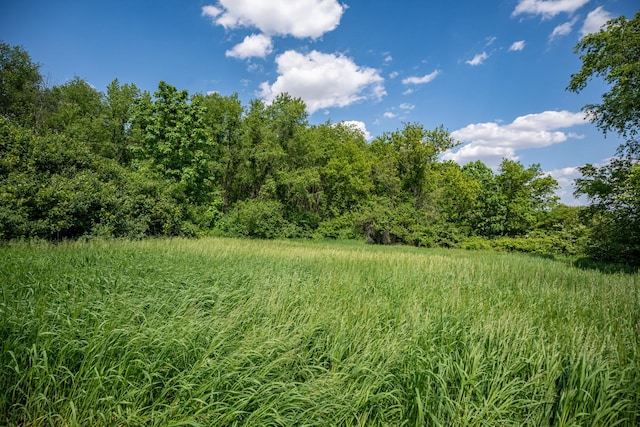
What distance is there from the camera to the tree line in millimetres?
20812

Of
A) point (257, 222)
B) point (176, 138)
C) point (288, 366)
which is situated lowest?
point (288, 366)

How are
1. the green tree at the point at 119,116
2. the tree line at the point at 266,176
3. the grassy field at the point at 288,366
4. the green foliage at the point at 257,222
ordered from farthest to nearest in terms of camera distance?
1. the green tree at the point at 119,116
2. the green foliage at the point at 257,222
3. the tree line at the point at 266,176
4. the grassy field at the point at 288,366

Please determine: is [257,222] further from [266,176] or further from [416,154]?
[416,154]


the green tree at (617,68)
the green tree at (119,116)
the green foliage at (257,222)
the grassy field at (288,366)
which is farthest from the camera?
the green tree at (119,116)

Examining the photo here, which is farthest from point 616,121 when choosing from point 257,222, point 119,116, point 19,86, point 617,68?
point 19,86

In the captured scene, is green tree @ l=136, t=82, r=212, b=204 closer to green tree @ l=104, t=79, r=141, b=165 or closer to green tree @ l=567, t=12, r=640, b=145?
green tree @ l=104, t=79, r=141, b=165

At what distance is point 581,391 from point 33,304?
690cm

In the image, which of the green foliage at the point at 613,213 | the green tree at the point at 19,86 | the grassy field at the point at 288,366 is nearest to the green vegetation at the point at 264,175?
the green tree at the point at 19,86

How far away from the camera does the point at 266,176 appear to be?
27.8 m

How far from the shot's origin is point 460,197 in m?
30.2

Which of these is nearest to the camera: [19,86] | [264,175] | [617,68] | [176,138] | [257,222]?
[617,68]

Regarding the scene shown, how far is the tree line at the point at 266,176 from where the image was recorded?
68.3 ft

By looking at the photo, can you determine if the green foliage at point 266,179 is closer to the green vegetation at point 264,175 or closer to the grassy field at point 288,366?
the green vegetation at point 264,175

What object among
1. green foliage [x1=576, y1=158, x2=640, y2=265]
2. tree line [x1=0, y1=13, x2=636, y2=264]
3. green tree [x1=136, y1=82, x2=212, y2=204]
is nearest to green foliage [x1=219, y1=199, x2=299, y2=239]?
tree line [x1=0, y1=13, x2=636, y2=264]
